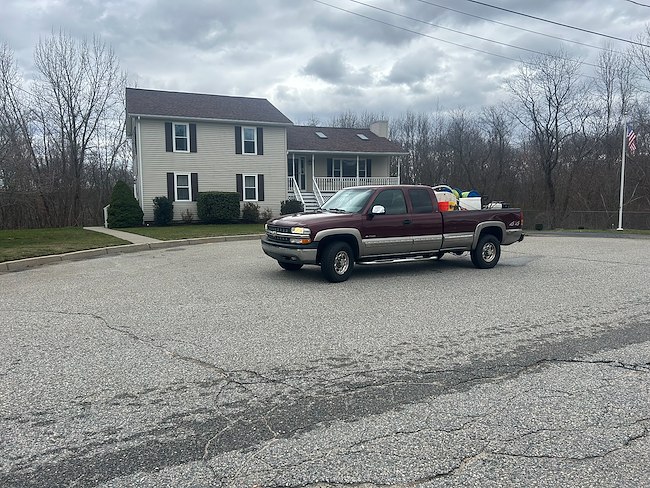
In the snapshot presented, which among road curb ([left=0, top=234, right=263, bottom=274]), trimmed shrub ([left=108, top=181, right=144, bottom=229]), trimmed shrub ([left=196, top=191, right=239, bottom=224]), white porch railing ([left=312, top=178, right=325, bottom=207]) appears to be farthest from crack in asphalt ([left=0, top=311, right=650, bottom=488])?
white porch railing ([left=312, top=178, right=325, bottom=207])

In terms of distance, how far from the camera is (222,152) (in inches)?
1089

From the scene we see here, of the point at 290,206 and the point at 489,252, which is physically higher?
the point at 290,206

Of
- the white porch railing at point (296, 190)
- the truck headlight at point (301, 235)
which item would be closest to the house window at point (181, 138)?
the white porch railing at point (296, 190)

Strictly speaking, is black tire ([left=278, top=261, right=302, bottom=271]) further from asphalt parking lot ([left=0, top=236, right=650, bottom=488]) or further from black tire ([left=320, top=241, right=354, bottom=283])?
asphalt parking lot ([left=0, top=236, right=650, bottom=488])

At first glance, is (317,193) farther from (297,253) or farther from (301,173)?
(297,253)

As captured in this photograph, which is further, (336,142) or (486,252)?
(336,142)

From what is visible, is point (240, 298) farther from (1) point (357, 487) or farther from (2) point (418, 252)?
(1) point (357, 487)

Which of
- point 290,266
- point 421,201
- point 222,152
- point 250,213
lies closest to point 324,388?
point 290,266

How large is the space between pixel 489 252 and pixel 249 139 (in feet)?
66.9

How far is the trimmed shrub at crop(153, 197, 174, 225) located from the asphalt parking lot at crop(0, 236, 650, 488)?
18.0 metres

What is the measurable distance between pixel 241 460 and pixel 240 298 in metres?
4.77

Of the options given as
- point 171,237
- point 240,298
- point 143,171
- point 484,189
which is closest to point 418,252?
point 240,298

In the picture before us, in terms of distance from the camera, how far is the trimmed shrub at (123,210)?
965 inches

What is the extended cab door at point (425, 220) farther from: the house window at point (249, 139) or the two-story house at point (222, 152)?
the house window at point (249, 139)
